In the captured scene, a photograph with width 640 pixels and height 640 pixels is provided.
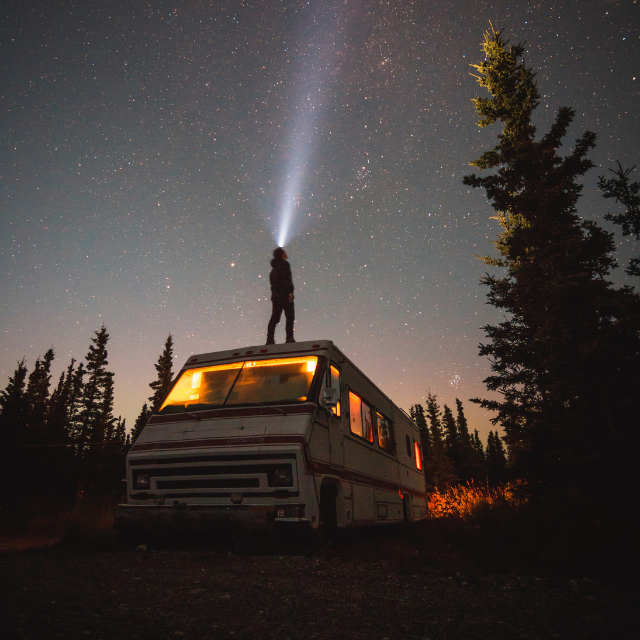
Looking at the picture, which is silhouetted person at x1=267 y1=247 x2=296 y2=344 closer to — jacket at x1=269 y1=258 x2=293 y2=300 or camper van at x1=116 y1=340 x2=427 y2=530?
jacket at x1=269 y1=258 x2=293 y2=300

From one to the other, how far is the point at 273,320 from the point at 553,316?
240 inches

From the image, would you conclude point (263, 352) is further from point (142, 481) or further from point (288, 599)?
point (288, 599)

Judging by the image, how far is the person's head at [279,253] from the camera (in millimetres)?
11156

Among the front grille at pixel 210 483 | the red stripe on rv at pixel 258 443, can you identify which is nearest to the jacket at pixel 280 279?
the red stripe on rv at pixel 258 443

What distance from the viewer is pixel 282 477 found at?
5.49 metres

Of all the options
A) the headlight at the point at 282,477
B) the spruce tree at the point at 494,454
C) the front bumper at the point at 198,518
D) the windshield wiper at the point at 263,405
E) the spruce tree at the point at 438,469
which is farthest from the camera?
the spruce tree at the point at 494,454

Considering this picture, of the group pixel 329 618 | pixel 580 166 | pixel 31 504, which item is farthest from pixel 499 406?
pixel 31 504

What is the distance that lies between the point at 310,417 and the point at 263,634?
315 cm

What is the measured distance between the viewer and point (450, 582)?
4.38 meters

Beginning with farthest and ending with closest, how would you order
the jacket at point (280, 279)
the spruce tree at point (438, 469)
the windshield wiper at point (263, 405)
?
the spruce tree at point (438, 469) → the jacket at point (280, 279) → the windshield wiper at point (263, 405)

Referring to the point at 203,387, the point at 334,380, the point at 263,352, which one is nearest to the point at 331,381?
the point at 334,380

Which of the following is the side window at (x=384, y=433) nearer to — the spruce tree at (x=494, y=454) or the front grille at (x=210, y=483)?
the front grille at (x=210, y=483)

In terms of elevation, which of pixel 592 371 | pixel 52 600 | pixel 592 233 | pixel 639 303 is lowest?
pixel 52 600

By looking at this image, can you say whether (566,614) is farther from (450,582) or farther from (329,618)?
(329,618)
